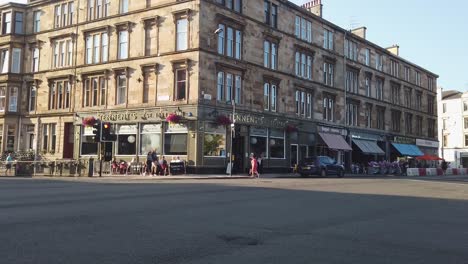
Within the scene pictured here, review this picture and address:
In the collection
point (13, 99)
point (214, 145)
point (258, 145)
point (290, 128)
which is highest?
point (13, 99)

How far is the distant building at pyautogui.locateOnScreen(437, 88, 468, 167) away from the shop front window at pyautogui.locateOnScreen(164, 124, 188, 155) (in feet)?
206

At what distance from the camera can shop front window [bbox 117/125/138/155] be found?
1351 inches

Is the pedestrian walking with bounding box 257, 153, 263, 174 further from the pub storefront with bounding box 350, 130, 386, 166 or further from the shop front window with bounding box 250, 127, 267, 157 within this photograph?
the pub storefront with bounding box 350, 130, 386, 166

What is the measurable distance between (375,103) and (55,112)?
36.0m

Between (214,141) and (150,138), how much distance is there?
5.07 m

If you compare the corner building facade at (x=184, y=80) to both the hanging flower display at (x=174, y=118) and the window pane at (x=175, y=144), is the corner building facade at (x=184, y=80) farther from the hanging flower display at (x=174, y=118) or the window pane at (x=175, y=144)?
the hanging flower display at (x=174, y=118)

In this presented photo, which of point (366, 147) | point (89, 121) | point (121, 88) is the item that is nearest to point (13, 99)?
point (89, 121)

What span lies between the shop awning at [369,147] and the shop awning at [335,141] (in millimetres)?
2991

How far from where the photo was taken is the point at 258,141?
118ft

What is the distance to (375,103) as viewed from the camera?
53.2 metres

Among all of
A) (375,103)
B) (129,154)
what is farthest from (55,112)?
(375,103)

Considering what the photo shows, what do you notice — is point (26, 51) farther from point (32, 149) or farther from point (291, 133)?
point (291, 133)

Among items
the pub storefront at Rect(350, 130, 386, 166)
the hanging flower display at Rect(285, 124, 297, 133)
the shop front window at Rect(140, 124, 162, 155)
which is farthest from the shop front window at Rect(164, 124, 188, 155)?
the pub storefront at Rect(350, 130, 386, 166)

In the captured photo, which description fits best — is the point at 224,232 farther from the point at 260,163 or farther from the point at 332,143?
the point at 332,143
